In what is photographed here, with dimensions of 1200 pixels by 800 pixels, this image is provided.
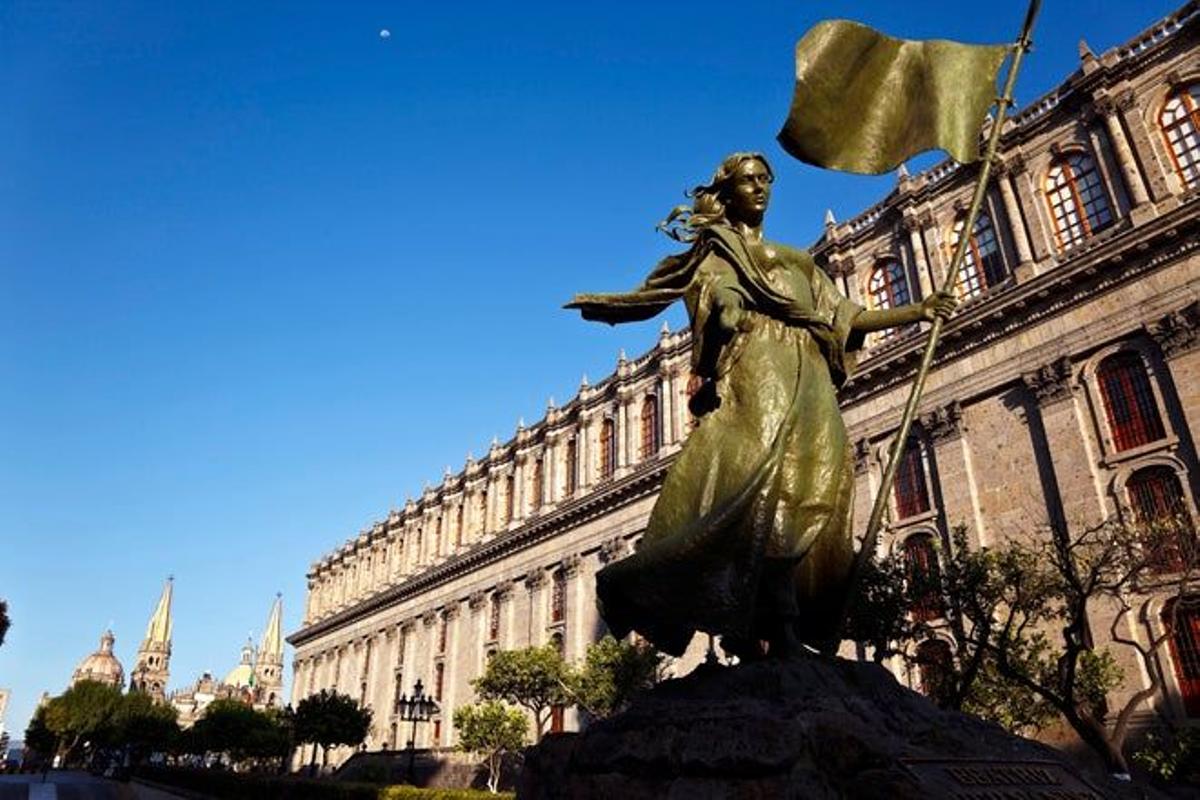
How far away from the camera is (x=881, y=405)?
23.4 metres

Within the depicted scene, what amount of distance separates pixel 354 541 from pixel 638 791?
55456 mm

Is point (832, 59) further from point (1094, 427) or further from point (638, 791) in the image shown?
point (1094, 427)

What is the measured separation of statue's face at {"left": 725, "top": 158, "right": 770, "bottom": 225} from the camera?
4547mm

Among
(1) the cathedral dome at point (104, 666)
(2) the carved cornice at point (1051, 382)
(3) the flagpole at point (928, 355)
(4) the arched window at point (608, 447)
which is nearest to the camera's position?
(3) the flagpole at point (928, 355)

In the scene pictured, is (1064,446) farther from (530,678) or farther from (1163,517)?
(530,678)

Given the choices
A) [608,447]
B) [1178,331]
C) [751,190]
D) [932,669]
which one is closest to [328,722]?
[608,447]

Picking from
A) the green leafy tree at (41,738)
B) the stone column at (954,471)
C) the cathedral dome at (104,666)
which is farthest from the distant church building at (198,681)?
the stone column at (954,471)

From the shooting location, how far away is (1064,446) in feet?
62.5

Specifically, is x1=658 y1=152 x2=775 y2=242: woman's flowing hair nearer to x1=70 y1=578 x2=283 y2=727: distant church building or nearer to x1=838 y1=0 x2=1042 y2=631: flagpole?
x1=838 y1=0 x2=1042 y2=631: flagpole

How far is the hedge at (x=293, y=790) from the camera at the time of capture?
1778 centimetres

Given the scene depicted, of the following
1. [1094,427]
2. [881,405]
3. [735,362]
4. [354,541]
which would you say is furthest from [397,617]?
[735,362]

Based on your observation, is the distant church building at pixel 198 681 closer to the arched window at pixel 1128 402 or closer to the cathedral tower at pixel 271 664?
the cathedral tower at pixel 271 664

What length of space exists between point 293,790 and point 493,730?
5.68 metres

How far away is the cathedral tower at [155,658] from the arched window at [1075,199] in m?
119
